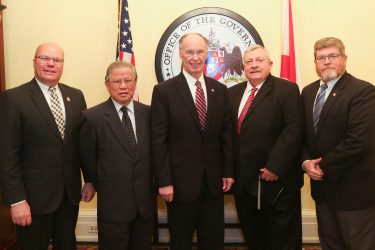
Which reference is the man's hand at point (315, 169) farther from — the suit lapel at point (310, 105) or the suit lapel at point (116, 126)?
the suit lapel at point (116, 126)

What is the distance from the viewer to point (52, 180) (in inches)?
85.2

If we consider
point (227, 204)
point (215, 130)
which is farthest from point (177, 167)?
point (227, 204)

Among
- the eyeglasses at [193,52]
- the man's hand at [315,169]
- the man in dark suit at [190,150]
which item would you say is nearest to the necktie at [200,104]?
the man in dark suit at [190,150]

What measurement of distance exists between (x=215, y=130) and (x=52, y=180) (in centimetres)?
105

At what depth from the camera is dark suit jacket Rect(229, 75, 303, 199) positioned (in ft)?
8.14

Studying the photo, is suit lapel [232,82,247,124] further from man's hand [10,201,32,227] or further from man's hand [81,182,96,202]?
man's hand [10,201,32,227]

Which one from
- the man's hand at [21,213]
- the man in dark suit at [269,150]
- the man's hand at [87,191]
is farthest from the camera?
the man in dark suit at [269,150]

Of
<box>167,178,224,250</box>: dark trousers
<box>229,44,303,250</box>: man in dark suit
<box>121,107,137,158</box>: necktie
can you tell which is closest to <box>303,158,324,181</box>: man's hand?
<box>229,44,303,250</box>: man in dark suit

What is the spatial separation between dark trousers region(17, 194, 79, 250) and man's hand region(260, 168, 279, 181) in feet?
4.14

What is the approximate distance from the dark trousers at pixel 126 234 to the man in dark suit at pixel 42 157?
259 mm

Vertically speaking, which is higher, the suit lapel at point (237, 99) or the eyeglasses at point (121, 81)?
the eyeglasses at point (121, 81)

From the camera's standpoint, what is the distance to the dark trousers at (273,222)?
A: 8.43ft

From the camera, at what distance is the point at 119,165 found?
2148 millimetres

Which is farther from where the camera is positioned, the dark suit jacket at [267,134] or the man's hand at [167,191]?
the dark suit jacket at [267,134]
